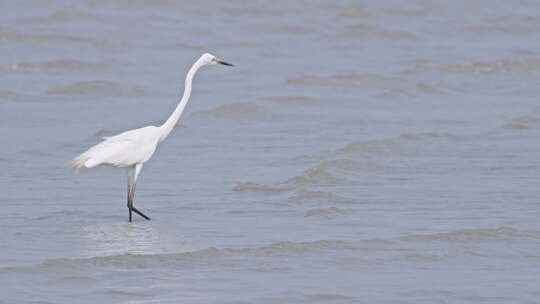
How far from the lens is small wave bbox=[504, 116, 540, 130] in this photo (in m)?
13.9

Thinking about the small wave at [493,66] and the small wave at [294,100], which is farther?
the small wave at [493,66]

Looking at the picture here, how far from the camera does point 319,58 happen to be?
1977 centimetres

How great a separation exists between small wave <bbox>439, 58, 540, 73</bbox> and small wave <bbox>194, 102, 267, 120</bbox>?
14.7ft

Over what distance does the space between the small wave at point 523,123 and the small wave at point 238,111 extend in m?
2.82

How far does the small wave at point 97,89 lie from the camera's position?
1622 centimetres

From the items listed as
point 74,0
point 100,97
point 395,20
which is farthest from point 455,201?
point 74,0

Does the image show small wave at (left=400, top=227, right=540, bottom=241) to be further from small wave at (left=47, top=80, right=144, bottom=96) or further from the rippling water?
small wave at (left=47, top=80, right=144, bottom=96)

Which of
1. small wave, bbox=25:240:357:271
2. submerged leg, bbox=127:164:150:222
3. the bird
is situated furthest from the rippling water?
the bird

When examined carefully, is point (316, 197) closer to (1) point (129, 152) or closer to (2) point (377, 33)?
(1) point (129, 152)

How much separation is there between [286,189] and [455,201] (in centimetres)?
144

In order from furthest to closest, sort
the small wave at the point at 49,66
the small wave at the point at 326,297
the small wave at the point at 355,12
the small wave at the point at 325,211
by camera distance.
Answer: the small wave at the point at 355,12, the small wave at the point at 49,66, the small wave at the point at 325,211, the small wave at the point at 326,297

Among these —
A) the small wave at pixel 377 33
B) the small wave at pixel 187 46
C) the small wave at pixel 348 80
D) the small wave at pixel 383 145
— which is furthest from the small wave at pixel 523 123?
the small wave at pixel 377 33

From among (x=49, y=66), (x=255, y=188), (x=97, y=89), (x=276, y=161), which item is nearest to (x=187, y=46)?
(x=49, y=66)

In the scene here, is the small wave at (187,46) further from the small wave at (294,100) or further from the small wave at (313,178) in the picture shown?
the small wave at (313,178)
